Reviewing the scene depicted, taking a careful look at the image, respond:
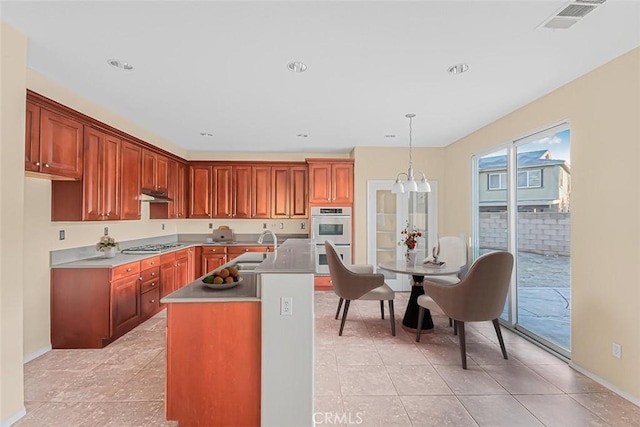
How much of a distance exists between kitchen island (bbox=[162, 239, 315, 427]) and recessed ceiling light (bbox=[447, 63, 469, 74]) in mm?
2012

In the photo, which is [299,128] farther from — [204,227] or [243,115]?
[204,227]

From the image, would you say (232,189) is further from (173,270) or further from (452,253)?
(452,253)

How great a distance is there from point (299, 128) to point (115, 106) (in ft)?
7.22

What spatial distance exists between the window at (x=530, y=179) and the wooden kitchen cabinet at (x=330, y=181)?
2.59 metres

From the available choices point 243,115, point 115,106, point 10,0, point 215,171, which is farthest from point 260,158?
point 10,0

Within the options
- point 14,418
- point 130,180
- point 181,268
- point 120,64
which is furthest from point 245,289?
point 181,268

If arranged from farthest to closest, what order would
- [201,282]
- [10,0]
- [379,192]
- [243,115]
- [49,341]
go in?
1. [379,192]
2. [243,115]
3. [49,341]
4. [201,282]
5. [10,0]

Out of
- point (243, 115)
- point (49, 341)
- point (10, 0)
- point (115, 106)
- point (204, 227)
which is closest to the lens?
point (10, 0)

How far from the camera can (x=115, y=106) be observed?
3.51 m

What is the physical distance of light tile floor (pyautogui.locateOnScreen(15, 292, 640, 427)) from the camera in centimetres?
210

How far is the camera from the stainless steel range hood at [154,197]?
175 inches

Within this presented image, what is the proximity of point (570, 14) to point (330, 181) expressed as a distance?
12.9ft

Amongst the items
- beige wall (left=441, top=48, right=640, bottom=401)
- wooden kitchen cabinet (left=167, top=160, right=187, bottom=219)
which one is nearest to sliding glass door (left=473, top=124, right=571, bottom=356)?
beige wall (left=441, top=48, right=640, bottom=401)

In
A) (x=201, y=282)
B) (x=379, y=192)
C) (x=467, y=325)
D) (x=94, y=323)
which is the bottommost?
(x=467, y=325)
